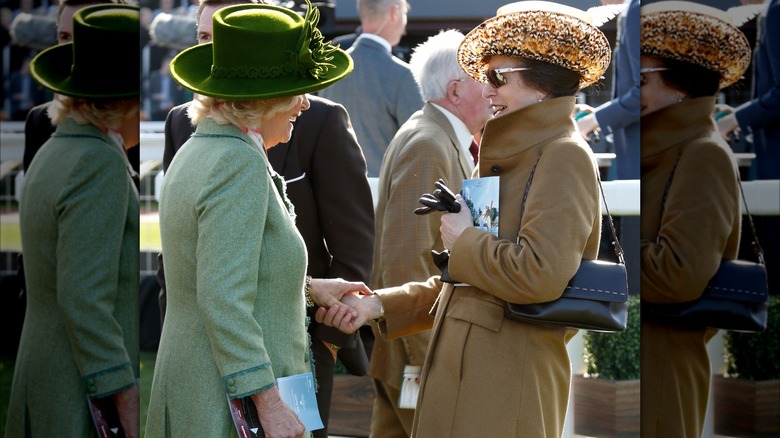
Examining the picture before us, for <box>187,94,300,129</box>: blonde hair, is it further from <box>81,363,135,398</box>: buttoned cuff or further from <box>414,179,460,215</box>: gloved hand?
<box>81,363,135,398</box>: buttoned cuff

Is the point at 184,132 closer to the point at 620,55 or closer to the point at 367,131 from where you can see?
the point at 367,131

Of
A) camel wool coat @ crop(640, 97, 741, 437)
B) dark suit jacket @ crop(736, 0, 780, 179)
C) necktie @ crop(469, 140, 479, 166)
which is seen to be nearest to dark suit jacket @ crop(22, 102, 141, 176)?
necktie @ crop(469, 140, 479, 166)

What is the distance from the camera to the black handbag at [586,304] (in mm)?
3072

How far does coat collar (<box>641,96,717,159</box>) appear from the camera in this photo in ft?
12.4

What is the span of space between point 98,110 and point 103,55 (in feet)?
0.58

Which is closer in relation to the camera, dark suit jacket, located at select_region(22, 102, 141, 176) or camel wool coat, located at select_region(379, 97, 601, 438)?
camel wool coat, located at select_region(379, 97, 601, 438)

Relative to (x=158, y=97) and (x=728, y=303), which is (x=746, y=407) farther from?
(x=158, y=97)

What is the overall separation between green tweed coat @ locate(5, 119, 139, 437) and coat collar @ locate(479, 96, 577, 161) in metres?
1.20

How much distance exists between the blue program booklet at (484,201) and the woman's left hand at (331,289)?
1.72ft

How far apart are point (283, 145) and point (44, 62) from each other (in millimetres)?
822

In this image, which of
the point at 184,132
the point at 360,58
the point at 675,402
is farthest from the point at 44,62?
the point at 675,402

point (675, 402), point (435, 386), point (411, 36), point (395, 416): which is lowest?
point (395, 416)

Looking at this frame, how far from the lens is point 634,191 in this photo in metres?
3.73

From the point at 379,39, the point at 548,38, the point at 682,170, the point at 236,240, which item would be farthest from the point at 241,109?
the point at 682,170
